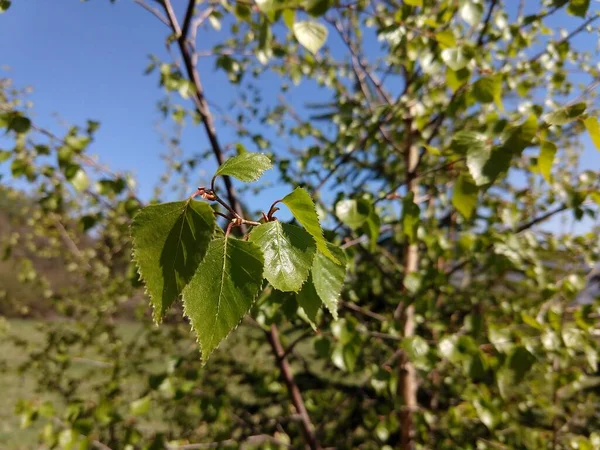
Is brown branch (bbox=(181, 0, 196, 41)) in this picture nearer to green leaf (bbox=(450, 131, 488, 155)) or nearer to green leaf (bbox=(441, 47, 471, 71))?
green leaf (bbox=(441, 47, 471, 71))

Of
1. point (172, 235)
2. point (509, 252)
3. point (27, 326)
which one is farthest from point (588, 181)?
point (27, 326)

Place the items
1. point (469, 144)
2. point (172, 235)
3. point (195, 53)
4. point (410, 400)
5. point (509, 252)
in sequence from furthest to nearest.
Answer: point (410, 400) → point (195, 53) → point (509, 252) → point (469, 144) → point (172, 235)

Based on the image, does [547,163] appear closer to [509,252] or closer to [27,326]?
[509,252]

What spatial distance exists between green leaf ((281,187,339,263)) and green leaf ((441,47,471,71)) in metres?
0.87

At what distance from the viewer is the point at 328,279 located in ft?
1.82

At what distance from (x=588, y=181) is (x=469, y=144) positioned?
92 cm

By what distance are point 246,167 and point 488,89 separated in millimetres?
928

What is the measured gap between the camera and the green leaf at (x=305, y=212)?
470 mm

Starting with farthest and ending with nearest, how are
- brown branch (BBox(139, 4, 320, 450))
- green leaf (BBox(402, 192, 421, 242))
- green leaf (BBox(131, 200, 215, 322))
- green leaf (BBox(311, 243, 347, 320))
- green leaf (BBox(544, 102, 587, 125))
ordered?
Result: brown branch (BBox(139, 4, 320, 450))
green leaf (BBox(402, 192, 421, 242))
green leaf (BBox(544, 102, 587, 125))
green leaf (BBox(311, 243, 347, 320))
green leaf (BBox(131, 200, 215, 322))

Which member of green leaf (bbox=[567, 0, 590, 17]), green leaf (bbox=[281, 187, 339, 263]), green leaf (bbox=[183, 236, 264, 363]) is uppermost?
green leaf (bbox=[567, 0, 590, 17])

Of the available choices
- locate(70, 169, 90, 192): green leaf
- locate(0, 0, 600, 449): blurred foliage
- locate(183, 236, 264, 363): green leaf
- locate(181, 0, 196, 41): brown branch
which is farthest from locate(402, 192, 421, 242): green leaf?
locate(70, 169, 90, 192): green leaf

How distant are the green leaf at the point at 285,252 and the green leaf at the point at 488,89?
911 millimetres

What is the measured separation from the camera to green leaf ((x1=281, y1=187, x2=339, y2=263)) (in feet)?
1.54

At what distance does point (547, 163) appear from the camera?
884mm
